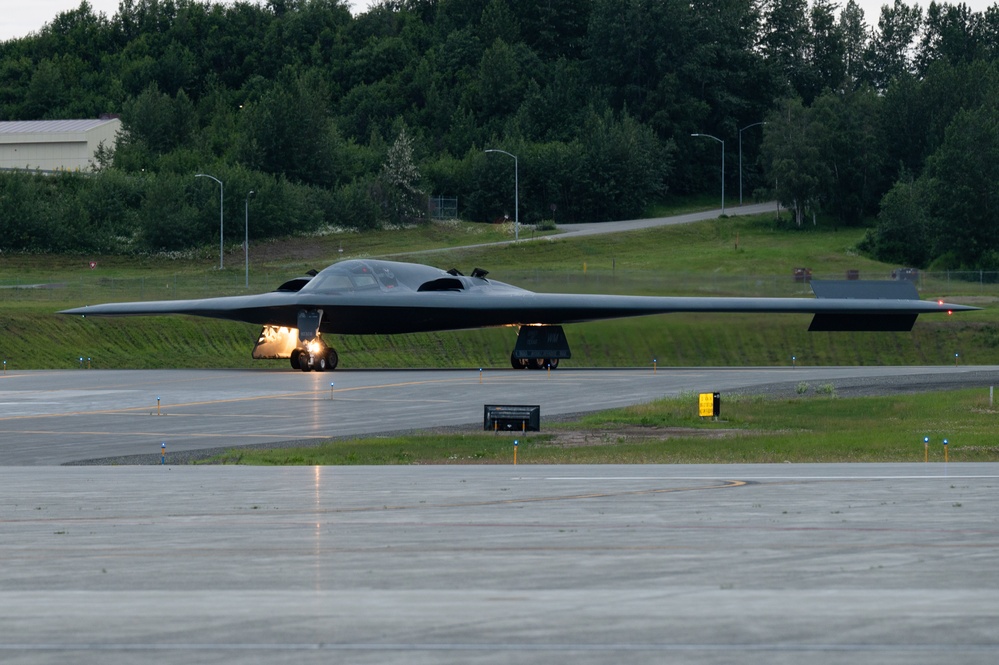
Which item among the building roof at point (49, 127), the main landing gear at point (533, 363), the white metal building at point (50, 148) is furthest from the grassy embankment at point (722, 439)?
the building roof at point (49, 127)

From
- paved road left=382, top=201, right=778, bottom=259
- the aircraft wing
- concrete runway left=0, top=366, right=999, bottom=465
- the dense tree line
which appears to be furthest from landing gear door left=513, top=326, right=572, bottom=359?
the dense tree line

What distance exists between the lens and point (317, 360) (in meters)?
43.2

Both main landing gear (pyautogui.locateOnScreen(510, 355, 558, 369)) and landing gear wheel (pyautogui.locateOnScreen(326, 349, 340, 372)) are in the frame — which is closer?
landing gear wheel (pyautogui.locateOnScreen(326, 349, 340, 372))

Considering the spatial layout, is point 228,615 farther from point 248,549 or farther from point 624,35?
point 624,35

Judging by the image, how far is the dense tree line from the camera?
297 feet

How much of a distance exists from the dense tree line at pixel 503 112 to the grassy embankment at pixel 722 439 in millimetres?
63851

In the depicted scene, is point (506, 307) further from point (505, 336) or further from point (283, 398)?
point (283, 398)

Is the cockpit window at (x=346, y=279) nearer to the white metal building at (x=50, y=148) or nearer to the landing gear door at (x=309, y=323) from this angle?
the landing gear door at (x=309, y=323)

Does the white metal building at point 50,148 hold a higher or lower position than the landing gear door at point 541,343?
higher

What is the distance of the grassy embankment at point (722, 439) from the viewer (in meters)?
21.0

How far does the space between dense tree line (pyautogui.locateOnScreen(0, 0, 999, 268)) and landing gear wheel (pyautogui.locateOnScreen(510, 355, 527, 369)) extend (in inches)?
1886

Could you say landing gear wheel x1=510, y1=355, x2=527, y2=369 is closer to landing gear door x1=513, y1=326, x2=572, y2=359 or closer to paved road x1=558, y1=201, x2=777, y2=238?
landing gear door x1=513, y1=326, x2=572, y2=359

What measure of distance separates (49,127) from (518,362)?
257 ft

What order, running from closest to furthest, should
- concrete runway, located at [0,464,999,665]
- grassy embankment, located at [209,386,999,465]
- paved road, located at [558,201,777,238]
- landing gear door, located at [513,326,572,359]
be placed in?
concrete runway, located at [0,464,999,665] → grassy embankment, located at [209,386,999,465] → landing gear door, located at [513,326,572,359] → paved road, located at [558,201,777,238]
